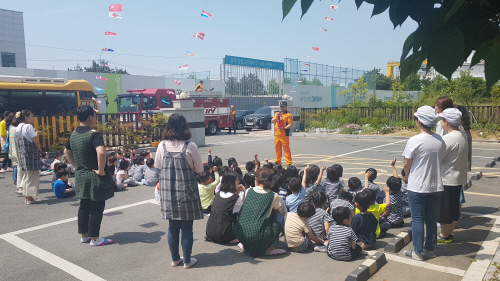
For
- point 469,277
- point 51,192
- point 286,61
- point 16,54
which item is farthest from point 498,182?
point 16,54

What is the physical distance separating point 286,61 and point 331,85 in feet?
27.2

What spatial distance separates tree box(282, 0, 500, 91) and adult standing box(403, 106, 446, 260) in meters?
2.71

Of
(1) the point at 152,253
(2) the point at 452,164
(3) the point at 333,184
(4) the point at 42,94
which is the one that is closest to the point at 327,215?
(3) the point at 333,184

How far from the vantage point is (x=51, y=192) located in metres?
8.37

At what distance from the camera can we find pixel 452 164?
15.7ft

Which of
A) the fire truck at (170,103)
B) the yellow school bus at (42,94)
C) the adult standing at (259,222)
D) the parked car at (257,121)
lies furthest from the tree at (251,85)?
the adult standing at (259,222)

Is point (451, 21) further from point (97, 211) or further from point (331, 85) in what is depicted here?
point (331, 85)

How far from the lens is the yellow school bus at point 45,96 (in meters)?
15.1

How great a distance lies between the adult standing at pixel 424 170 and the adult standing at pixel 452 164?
597 mm

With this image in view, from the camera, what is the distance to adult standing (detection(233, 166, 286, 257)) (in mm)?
4602

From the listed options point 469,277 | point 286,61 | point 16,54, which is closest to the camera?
Result: point 469,277

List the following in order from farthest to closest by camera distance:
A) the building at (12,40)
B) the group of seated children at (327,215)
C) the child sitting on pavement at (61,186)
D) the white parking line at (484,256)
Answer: the building at (12,40) → the child sitting on pavement at (61,186) → the group of seated children at (327,215) → the white parking line at (484,256)

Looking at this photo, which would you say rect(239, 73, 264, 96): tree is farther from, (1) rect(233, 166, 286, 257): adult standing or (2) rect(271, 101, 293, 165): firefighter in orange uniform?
(1) rect(233, 166, 286, 257): adult standing

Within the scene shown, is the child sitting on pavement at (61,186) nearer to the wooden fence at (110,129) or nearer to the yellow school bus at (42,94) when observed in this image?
the wooden fence at (110,129)
